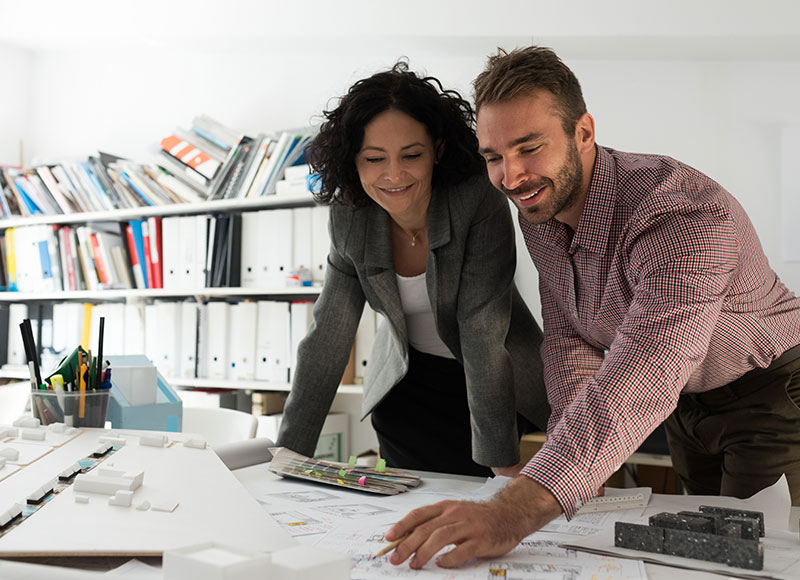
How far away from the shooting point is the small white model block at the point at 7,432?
1.07 meters

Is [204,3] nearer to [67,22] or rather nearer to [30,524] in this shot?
[67,22]

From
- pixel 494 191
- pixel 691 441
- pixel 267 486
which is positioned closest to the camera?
pixel 267 486

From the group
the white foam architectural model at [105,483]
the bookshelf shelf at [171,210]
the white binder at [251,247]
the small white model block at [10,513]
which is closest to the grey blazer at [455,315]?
the white foam architectural model at [105,483]

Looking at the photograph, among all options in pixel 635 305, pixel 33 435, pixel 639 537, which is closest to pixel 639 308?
pixel 635 305

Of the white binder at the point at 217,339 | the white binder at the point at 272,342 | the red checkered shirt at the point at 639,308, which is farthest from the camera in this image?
the white binder at the point at 217,339

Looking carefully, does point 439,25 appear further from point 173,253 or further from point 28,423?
point 28,423

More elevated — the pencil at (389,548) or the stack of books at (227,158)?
the stack of books at (227,158)

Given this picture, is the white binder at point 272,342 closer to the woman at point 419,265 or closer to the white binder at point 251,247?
the white binder at point 251,247

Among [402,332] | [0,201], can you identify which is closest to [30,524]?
[402,332]

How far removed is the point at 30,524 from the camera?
28.4 inches

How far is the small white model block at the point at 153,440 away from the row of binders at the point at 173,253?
6.34 ft

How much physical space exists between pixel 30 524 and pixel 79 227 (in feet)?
10.7

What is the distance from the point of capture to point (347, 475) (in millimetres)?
1163

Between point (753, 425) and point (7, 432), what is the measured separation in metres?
1.20
